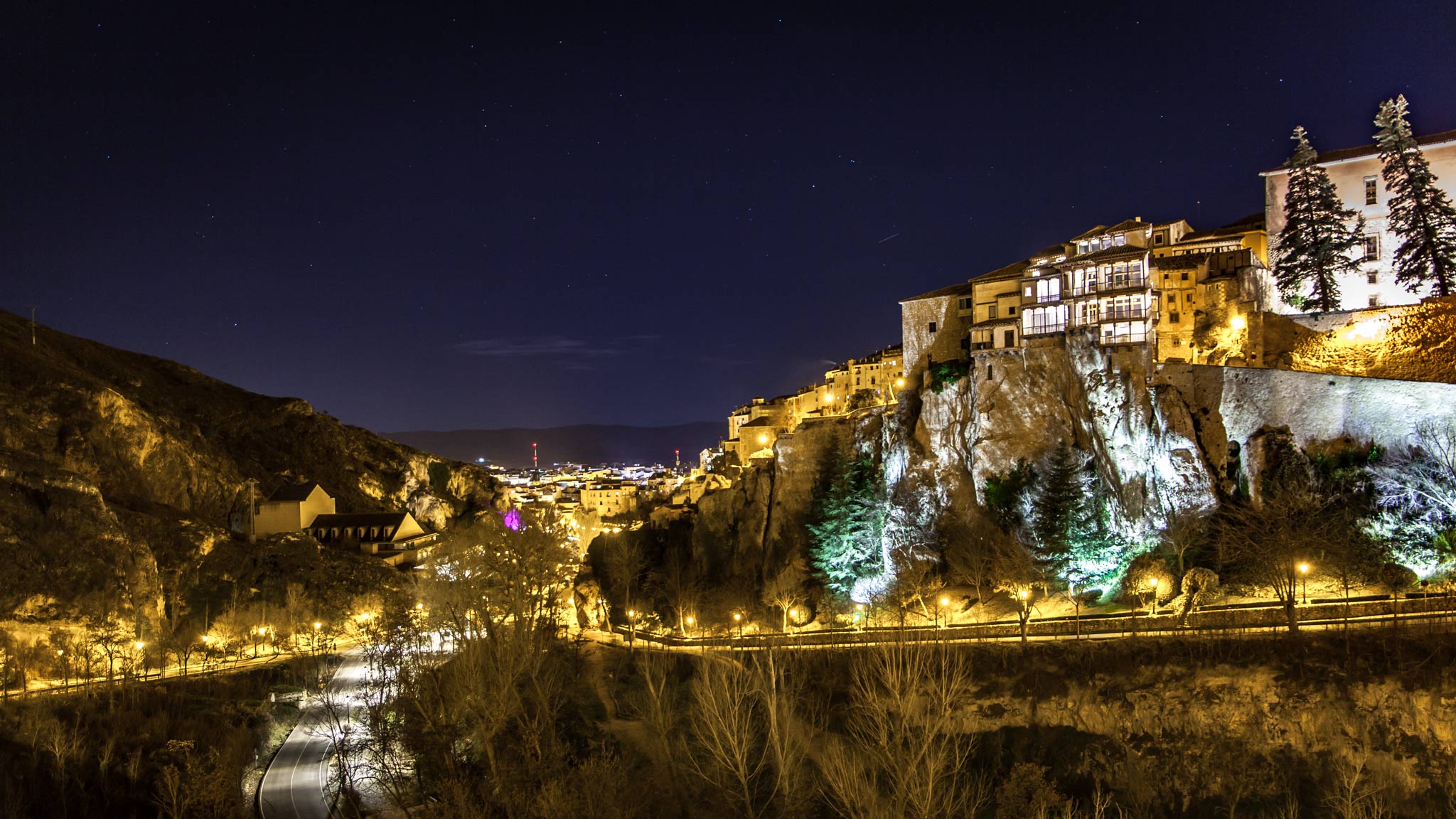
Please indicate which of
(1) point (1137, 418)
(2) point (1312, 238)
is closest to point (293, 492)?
(1) point (1137, 418)

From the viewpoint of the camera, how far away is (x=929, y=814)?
2178cm

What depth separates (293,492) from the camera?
75062 mm

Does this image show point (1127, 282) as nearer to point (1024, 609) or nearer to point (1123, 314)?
point (1123, 314)

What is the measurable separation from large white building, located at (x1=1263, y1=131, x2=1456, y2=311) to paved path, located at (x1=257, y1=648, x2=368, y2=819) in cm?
5531

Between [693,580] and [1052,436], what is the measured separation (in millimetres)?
23913

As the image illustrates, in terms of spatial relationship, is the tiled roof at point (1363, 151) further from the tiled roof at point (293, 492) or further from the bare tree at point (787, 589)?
the tiled roof at point (293, 492)

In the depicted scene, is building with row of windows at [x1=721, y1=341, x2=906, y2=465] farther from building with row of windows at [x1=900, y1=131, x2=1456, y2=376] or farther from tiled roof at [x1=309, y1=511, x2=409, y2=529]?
tiled roof at [x1=309, y1=511, x2=409, y2=529]

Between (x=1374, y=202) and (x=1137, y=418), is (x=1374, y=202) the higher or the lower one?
the higher one

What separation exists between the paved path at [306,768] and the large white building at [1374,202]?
5531cm

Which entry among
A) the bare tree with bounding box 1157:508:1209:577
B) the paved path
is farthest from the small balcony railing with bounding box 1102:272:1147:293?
the paved path

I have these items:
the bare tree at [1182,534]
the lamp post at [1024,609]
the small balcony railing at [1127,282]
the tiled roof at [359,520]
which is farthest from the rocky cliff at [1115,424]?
the tiled roof at [359,520]

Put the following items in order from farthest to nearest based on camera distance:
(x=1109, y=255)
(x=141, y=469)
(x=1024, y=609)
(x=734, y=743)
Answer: (x=141, y=469)
(x=1109, y=255)
(x=1024, y=609)
(x=734, y=743)

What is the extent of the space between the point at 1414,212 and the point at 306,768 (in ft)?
199

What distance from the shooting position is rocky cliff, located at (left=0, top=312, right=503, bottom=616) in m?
47.8
